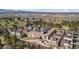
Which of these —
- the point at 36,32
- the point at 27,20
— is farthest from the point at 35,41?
the point at 27,20

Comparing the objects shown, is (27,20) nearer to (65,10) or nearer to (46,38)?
(46,38)

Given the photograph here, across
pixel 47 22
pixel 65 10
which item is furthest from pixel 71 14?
pixel 47 22

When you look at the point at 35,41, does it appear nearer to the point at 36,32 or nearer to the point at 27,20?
the point at 36,32
